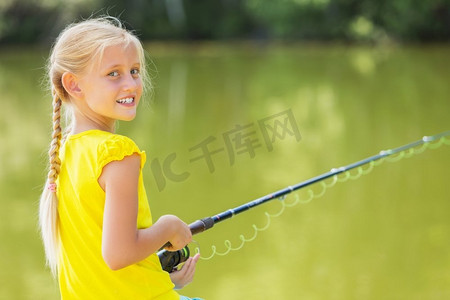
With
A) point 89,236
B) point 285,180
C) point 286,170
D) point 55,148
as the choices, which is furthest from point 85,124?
point 286,170

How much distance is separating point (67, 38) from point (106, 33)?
7 centimetres

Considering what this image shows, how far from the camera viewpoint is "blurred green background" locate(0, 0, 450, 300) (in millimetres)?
3236

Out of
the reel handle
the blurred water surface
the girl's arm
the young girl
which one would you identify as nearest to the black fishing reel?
the reel handle

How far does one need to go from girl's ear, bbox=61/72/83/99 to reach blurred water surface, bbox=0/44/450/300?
1853 millimetres

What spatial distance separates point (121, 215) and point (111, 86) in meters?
0.26

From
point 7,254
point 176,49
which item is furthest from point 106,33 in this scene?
point 176,49

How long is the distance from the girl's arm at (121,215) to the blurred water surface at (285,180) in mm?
1868

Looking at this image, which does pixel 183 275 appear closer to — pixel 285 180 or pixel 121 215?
pixel 121 215

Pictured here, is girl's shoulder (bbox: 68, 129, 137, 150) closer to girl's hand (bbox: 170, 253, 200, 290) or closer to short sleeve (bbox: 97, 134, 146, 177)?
short sleeve (bbox: 97, 134, 146, 177)

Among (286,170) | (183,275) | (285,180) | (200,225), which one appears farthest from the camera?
(286,170)

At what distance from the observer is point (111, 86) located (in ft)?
4.26

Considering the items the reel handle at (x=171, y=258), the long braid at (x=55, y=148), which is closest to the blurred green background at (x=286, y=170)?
the reel handle at (x=171, y=258)

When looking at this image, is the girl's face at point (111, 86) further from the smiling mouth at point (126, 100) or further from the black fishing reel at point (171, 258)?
the black fishing reel at point (171, 258)

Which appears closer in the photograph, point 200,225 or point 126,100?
point 126,100
